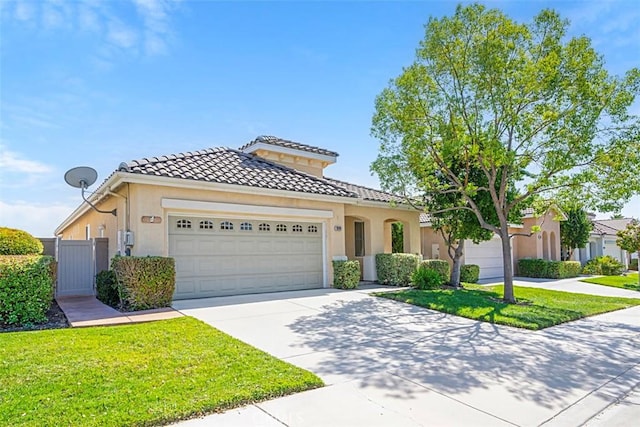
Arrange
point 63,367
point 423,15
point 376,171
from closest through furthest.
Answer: point 63,367
point 423,15
point 376,171

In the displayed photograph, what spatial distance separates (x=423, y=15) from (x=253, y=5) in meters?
5.13

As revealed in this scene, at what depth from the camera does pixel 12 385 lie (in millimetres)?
4703

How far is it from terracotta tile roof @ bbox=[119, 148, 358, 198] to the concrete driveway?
364 centimetres

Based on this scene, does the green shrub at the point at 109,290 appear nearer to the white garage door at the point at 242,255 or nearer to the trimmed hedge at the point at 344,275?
the white garage door at the point at 242,255

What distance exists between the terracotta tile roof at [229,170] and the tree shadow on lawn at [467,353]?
16.5 feet

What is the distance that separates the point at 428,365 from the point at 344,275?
836 centimetres

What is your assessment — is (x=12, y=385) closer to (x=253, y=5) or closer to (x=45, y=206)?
(x=253, y=5)

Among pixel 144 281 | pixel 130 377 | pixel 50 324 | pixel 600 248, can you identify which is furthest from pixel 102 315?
pixel 600 248

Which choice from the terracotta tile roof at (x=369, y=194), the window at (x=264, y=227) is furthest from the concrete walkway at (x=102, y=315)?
the terracotta tile roof at (x=369, y=194)

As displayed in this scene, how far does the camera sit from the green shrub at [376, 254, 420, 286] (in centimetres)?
1576

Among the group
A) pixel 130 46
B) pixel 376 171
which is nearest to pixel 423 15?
pixel 376 171

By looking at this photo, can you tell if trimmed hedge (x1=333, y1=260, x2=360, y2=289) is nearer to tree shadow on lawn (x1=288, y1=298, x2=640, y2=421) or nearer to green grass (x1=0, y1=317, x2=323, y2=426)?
tree shadow on lawn (x1=288, y1=298, x2=640, y2=421)

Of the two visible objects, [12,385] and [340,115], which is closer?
[12,385]

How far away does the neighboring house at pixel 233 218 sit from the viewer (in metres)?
10.8
